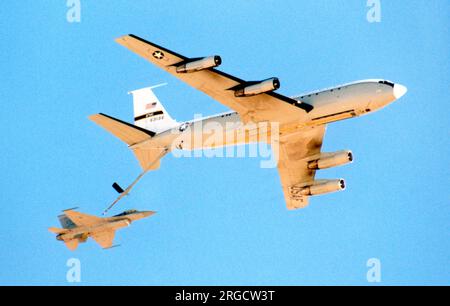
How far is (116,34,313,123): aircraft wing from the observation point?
47.5m

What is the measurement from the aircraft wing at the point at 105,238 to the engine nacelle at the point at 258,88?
20.9 metres

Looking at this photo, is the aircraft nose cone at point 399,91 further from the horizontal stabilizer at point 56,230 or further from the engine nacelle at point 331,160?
the horizontal stabilizer at point 56,230

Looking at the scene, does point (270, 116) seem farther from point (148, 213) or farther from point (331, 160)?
point (148, 213)

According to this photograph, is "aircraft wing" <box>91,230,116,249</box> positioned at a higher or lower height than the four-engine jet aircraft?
lower

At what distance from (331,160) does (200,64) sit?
1492 cm

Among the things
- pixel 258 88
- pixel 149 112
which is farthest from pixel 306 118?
pixel 149 112

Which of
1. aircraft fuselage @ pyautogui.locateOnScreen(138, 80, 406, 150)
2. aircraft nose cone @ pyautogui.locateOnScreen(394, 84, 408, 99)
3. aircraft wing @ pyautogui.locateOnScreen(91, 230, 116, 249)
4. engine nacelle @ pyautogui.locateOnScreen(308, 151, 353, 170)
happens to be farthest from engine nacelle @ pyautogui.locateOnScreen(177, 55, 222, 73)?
aircraft wing @ pyautogui.locateOnScreen(91, 230, 116, 249)

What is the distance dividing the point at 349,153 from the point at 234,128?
9.18m

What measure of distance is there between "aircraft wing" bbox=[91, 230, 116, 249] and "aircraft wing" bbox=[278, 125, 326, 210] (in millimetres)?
15758

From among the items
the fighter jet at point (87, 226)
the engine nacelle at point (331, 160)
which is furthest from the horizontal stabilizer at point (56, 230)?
the engine nacelle at point (331, 160)

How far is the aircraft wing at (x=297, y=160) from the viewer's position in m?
56.9

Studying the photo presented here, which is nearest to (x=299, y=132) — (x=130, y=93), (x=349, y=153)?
(x=349, y=153)

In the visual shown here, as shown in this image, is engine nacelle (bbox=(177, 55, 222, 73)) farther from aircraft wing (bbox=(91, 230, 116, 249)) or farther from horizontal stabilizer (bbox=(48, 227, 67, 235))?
aircraft wing (bbox=(91, 230, 116, 249))

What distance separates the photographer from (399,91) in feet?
159
